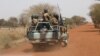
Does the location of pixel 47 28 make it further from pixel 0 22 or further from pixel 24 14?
pixel 0 22

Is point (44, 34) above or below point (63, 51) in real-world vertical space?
above

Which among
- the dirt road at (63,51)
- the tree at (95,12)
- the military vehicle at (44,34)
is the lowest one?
the dirt road at (63,51)

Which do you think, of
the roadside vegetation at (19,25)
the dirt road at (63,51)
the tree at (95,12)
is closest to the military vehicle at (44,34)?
the dirt road at (63,51)

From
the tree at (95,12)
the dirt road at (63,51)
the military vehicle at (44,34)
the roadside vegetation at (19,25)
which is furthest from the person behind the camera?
the tree at (95,12)

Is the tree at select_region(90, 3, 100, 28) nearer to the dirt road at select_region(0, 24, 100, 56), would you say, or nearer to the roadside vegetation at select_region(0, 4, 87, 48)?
the roadside vegetation at select_region(0, 4, 87, 48)

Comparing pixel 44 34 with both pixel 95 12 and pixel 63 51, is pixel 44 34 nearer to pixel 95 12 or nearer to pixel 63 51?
pixel 63 51

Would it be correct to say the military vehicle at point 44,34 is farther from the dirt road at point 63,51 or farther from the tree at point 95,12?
the tree at point 95,12

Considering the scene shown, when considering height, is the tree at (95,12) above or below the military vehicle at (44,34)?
above

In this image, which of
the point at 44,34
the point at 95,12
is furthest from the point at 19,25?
the point at 44,34

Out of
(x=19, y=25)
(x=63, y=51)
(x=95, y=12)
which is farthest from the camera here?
(x=19, y=25)

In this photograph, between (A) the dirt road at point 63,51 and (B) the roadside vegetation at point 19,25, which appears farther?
(B) the roadside vegetation at point 19,25

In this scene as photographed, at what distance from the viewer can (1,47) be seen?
71.1 ft

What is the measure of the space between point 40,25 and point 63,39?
187 centimetres

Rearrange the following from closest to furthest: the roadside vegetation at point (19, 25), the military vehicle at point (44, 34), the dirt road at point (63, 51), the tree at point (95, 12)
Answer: the dirt road at point (63, 51) → the military vehicle at point (44, 34) → the roadside vegetation at point (19, 25) → the tree at point (95, 12)
